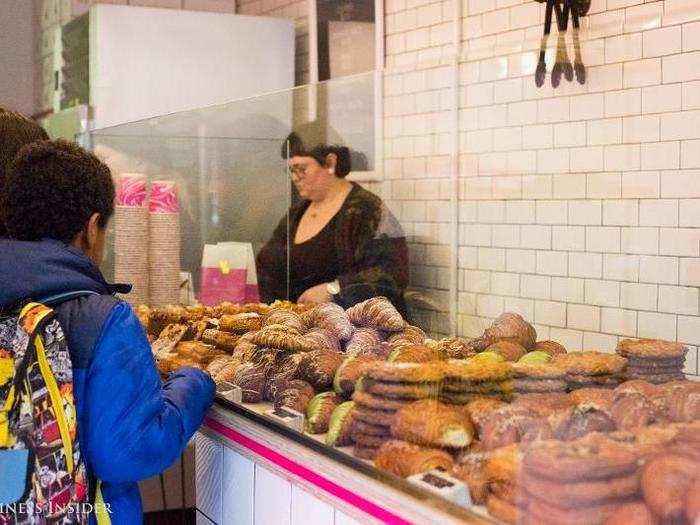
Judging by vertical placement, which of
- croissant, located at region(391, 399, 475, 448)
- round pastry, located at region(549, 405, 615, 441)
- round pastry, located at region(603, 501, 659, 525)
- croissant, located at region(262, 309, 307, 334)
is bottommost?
round pastry, located at region(603, 501, 659, 525)

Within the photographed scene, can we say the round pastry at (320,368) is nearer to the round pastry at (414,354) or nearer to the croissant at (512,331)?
the round pastry at (414,354)

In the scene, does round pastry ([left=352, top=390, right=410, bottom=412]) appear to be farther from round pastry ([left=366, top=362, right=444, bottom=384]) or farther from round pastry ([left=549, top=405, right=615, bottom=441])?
round pastry ([left=549, top=405, right=615, bottom=441])

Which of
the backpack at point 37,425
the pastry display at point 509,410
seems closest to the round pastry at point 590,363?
the pastry display at point 509,410

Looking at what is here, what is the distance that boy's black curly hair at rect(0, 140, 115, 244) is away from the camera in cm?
193

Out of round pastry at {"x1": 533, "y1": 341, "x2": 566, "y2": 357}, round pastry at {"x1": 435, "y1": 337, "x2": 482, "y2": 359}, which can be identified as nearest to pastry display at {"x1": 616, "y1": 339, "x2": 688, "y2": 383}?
round pastry at {"x1": 533, "y1": 341, "x2": 566, "y2": 357}

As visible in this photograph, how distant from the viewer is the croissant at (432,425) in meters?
1.55

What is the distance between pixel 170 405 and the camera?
1.93 metres

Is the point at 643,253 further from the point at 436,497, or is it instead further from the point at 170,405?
the point at 170,405

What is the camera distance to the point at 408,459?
1580 mm

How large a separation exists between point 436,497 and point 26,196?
995 millimetres

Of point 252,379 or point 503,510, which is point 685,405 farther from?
point 252,379

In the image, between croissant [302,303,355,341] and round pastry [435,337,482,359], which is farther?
croissant [302,303,355,341]

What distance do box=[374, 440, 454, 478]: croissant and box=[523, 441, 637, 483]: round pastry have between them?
18cm

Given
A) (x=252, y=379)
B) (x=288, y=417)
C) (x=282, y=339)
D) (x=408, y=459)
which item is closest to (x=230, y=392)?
(x=252, y=379)
